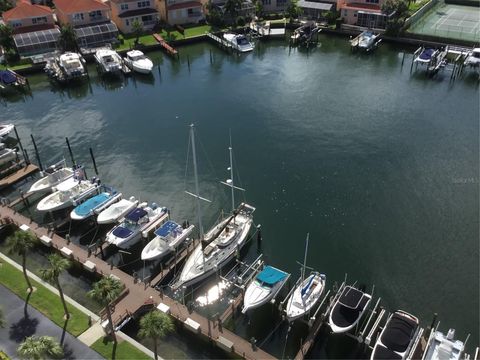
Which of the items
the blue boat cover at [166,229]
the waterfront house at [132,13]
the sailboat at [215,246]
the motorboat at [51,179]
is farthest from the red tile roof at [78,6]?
the blue boat cover at [166,229]

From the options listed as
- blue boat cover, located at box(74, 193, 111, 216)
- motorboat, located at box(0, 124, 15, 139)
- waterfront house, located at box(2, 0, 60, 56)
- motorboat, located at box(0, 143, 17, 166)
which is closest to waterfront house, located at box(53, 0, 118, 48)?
waterfront house, located at box(2, 0, 60, 56)

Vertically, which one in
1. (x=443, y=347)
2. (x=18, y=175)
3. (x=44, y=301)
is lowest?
(x=443, y=347)

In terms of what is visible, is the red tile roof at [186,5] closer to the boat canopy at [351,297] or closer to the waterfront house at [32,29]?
the waterfront house at [32,29]

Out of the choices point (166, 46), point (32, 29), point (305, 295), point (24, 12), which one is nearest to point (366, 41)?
point (166, 46)

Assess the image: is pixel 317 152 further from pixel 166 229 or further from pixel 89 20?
pixel 89 20

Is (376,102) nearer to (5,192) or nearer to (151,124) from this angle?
(151,124)

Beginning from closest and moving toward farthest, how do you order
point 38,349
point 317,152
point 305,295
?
1. point 38,349
2. point 305,295
3. point 317,152

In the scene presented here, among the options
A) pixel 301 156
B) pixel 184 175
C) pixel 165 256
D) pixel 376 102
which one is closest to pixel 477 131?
pixel 376 102
